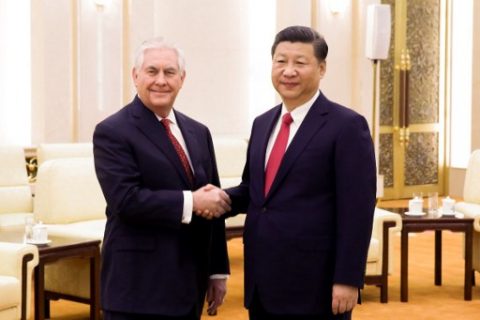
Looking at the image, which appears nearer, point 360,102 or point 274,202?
point 274,202

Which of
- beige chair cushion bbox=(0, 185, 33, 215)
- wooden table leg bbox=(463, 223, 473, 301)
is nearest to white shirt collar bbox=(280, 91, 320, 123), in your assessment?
wooden table leg bbox=(463, 223, 473, 301)

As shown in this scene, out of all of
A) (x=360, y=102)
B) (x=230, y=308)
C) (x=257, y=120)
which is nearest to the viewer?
(x=257, y=120)

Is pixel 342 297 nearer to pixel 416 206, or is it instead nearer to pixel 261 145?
pixel 261 145

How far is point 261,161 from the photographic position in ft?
10.7

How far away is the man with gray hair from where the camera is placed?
10.4 feet

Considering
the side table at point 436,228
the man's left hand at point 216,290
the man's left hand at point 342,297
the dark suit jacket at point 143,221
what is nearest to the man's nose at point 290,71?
the dark suit jacket at point 143,221

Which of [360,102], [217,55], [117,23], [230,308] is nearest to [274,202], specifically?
[230,308]

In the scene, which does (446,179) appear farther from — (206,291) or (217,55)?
(206,291)

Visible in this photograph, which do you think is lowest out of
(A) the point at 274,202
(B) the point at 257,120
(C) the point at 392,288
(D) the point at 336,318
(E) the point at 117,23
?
(C) the point at 392,288

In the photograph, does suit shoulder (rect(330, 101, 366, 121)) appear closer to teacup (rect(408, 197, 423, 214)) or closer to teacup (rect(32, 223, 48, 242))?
teacup (rect(32, 223, 48, 242))

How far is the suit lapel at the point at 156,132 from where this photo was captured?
3.25 meters

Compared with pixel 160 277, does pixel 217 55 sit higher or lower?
higher

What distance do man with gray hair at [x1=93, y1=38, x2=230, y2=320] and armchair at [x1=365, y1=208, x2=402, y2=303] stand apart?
148 inches

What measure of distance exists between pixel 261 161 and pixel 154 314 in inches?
24.4
